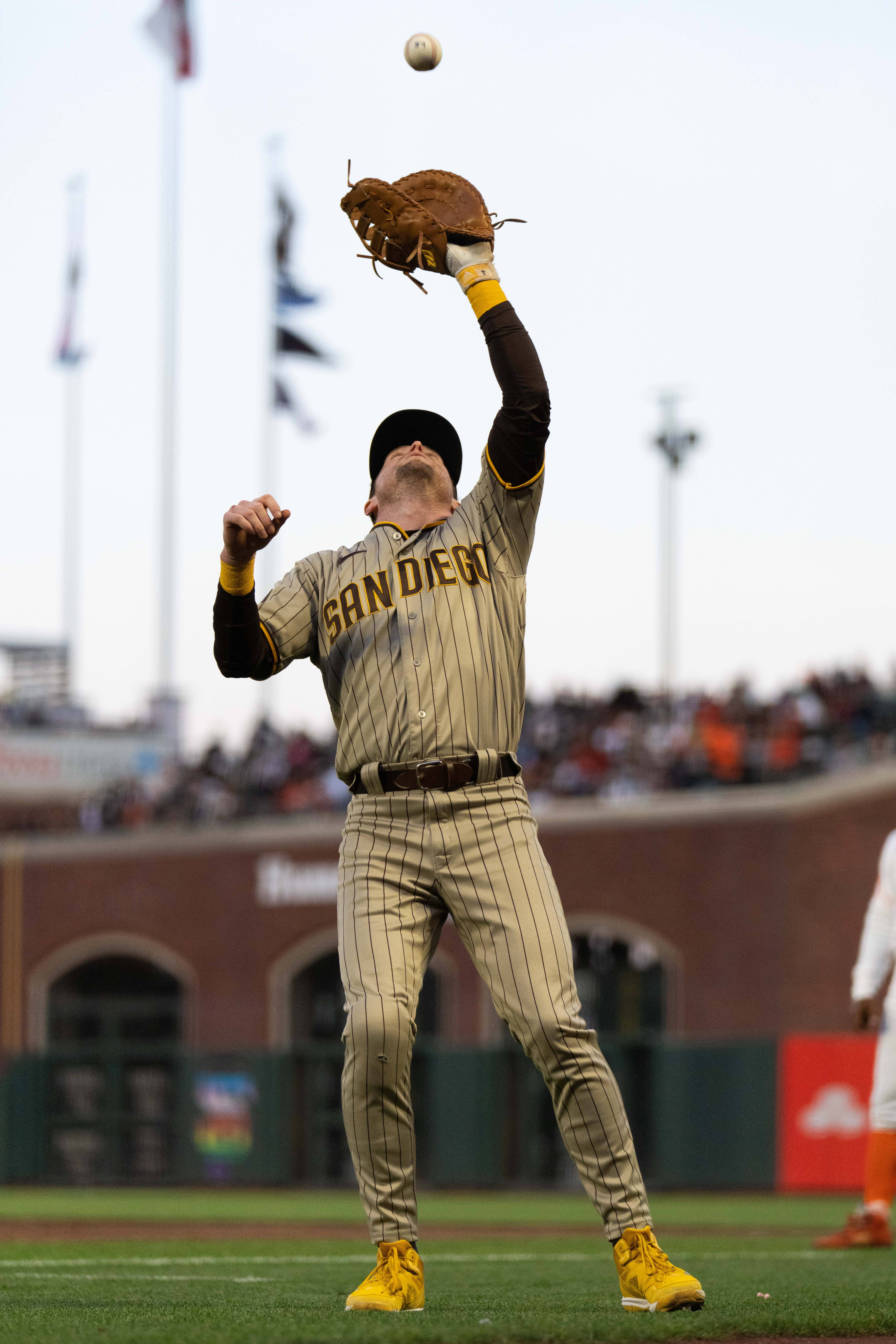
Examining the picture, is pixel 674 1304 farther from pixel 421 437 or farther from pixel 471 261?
pixel 471 261

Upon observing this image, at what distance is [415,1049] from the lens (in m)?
21.8

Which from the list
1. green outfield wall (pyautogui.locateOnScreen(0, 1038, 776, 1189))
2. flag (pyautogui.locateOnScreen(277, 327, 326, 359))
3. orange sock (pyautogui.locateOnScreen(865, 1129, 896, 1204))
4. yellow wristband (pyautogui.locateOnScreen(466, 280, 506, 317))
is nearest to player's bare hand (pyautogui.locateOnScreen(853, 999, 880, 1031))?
orange sock (pyautogui.locateOnScreen(865, 1129, 896, 1204))

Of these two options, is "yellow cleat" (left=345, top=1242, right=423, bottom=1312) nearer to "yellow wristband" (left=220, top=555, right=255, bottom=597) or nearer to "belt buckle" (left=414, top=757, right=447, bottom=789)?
"belt buckle" (left=414, top=757, right=447, bottom=789)

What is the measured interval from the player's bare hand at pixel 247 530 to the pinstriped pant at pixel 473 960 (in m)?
0.71

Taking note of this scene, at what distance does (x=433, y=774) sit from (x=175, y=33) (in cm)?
3319

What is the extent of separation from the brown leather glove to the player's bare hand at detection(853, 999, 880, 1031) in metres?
4.46

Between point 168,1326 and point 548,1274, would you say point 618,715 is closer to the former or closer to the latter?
point 548,1274

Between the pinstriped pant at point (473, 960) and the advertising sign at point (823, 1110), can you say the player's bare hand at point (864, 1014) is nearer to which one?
the pinstriped pant at point (473, 960)

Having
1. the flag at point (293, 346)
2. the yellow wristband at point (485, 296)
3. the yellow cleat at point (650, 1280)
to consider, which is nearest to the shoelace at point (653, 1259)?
the yellow cleat at point (650, 1280)

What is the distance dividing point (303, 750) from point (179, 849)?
2.47 meters

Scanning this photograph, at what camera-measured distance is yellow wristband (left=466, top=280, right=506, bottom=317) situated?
17.3 feet

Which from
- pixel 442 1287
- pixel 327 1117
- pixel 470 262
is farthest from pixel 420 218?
pixel 327 1117

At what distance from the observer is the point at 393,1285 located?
16.6ft

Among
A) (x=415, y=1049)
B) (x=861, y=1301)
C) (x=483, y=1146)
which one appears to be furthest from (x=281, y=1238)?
(x=415, y=1049)
